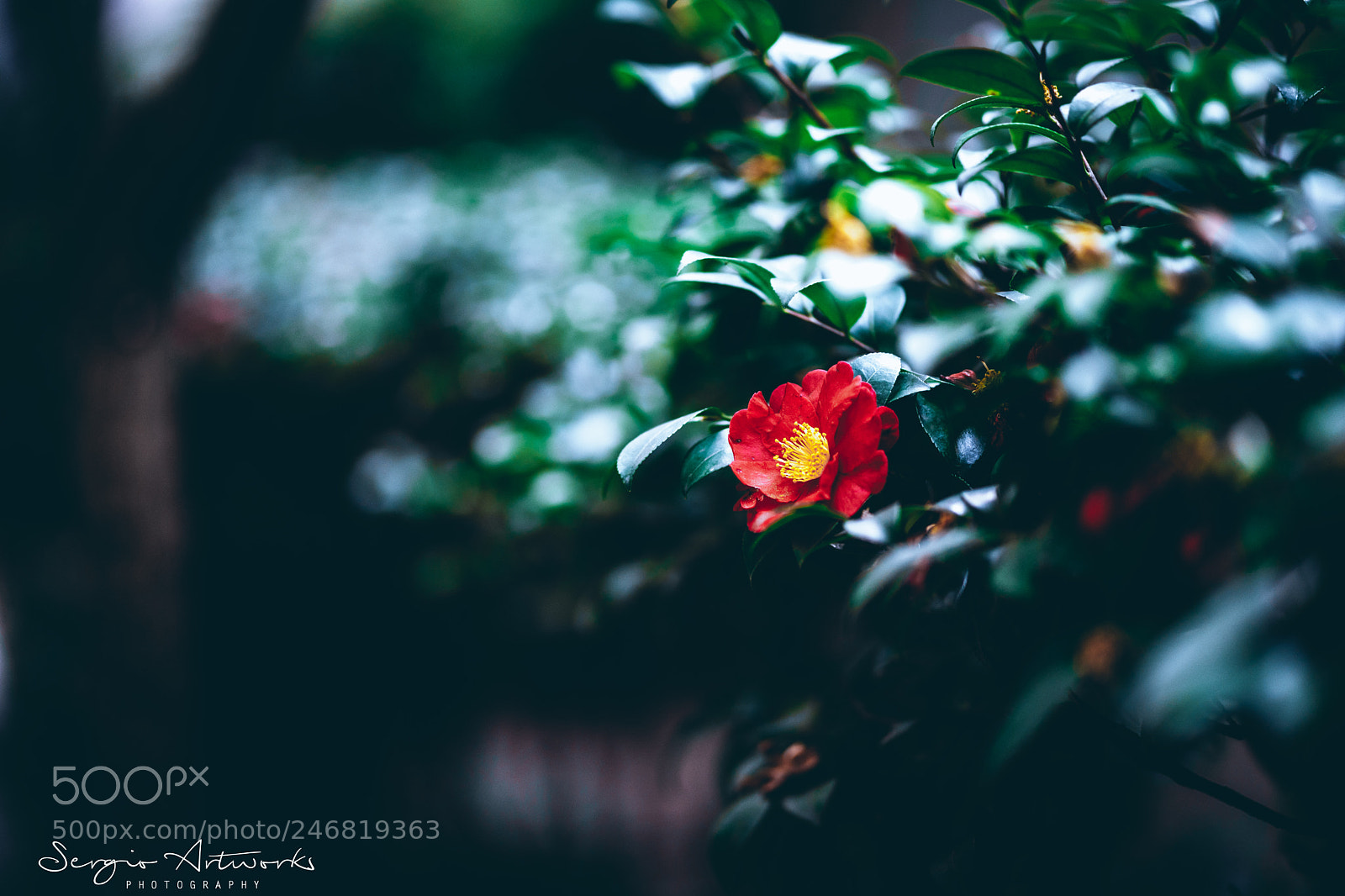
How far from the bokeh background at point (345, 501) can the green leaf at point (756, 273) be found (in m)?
0.15

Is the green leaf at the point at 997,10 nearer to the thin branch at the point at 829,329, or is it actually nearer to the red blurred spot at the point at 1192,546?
the thin branch at the point at 829,329

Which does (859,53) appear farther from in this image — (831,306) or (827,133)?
(831,306)

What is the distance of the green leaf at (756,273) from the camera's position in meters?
0.48

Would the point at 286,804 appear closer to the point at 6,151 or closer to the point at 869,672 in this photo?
the point at 6,151

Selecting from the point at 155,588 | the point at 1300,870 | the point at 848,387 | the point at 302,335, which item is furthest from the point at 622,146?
the point at 1300,870

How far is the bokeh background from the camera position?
1.09m

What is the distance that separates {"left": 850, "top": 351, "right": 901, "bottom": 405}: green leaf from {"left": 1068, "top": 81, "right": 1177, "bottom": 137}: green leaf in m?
0.20

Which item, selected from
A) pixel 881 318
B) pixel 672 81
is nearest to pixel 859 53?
pixel 672 81
